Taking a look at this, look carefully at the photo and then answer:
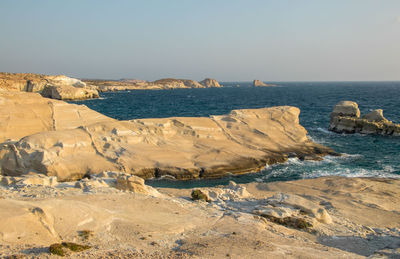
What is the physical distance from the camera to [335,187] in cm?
1986

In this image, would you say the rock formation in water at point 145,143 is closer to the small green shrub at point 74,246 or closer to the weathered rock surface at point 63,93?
the small green shrub at point 74,246

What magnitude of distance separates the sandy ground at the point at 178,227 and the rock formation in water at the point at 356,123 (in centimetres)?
2549

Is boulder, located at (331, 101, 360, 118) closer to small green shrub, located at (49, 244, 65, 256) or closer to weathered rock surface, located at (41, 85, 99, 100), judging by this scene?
small green shrub, located at (49, 244, 65, 256)

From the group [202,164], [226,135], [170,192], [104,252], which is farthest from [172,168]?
[104,252]

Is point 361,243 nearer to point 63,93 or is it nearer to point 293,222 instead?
point 293,222

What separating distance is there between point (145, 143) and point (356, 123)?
2900 centimetres

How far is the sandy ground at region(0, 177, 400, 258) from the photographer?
909 centimetres

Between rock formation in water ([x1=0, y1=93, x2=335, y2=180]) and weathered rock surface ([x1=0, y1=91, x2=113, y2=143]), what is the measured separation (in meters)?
0.07

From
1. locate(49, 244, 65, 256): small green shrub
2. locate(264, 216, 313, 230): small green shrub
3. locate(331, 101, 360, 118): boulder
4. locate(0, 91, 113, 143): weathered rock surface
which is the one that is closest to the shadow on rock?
locate(264, 216, 313, 230): small green shrub

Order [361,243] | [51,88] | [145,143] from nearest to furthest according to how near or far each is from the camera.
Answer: [361,243]
[145,143]
[51,88]

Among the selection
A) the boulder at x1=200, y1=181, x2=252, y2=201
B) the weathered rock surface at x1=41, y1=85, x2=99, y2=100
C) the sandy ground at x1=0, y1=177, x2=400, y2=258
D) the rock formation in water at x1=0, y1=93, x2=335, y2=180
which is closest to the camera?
the sandy ground at x1=0, y1=177, x2=400, y2=258

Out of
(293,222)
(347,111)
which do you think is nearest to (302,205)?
(293,222)

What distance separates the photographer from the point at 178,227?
11164 millimetres

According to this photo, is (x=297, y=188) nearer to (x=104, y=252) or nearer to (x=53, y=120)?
(x=104, y=252)
